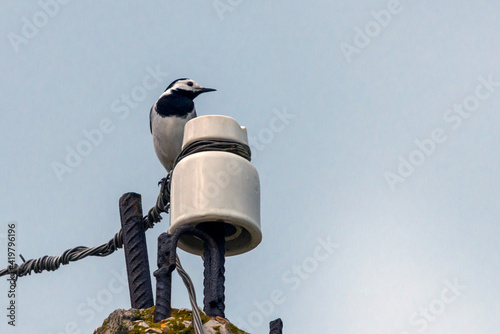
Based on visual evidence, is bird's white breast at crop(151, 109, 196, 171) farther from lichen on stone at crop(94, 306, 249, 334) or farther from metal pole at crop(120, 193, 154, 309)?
lichen on stone at crop(94, 306, 249, 334)

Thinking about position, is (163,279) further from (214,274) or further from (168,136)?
(168,136)

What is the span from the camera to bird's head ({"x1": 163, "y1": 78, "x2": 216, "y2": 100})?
10133 mm

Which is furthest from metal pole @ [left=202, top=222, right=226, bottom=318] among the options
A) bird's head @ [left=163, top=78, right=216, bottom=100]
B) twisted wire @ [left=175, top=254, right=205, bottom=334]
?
bird's head @ [left=163, top=78, right=216, bottom=100]

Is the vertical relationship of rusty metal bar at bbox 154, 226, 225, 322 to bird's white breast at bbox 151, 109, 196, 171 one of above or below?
below

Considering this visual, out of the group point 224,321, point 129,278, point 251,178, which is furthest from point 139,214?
point 224,321

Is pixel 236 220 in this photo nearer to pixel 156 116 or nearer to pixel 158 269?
pixel 158 269

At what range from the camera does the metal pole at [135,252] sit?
4582 mm

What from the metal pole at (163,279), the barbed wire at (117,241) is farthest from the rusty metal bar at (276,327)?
the barbed wire at (117,241)

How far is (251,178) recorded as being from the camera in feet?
14.8

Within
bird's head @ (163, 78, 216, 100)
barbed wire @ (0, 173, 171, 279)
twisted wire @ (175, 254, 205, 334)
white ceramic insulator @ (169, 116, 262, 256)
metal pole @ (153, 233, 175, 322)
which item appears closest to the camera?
twisted wire @ (175, 254, 205, 334)

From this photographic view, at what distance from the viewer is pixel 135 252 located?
4844 mm

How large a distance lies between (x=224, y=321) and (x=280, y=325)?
0.79 feet

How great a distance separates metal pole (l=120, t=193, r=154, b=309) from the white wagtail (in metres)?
4.68

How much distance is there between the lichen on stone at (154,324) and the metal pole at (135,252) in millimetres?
673
